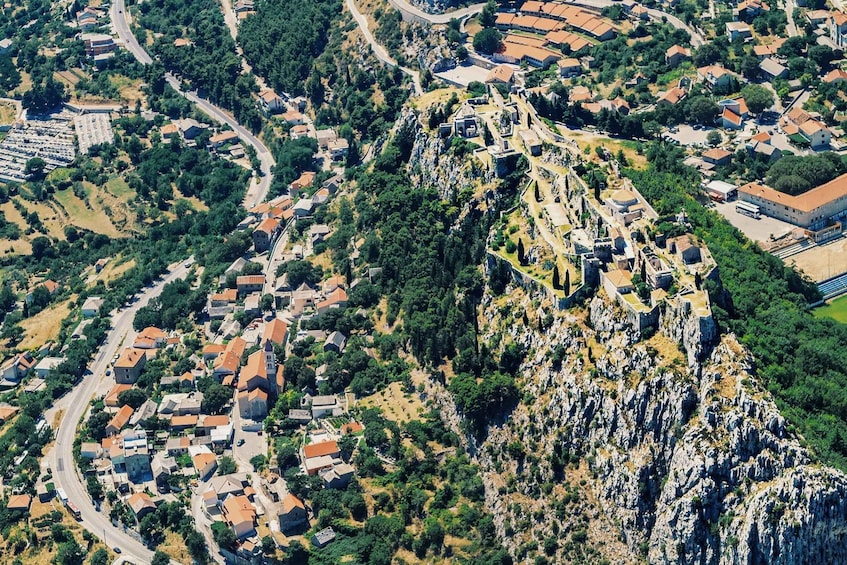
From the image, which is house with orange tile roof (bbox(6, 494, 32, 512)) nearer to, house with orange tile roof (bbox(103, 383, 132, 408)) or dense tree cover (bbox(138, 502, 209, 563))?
dense tree cover (bbox(138, 502, 209, 563))

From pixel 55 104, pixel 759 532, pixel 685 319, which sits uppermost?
pixel 685 319

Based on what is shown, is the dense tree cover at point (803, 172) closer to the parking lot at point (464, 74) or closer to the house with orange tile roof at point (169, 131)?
the parking lot at point (464, 74)

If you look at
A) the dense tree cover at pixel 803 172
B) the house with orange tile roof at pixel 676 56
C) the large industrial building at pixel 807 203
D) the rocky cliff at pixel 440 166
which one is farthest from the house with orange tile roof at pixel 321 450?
the house with orange tile roof at pixel 676 56

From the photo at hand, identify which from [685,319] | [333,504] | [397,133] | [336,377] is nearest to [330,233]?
[397,133]

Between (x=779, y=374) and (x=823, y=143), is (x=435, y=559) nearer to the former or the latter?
(x=779, y=374)

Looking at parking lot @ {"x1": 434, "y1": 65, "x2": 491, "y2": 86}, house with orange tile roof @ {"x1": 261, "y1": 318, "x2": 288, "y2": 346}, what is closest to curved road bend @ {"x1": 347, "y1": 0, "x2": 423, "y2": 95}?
parking lot @ {"x1": 434, "y1": 65, "x2": 491, "y2": 86}

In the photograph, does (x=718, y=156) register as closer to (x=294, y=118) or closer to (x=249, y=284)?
(x=249, y=284)

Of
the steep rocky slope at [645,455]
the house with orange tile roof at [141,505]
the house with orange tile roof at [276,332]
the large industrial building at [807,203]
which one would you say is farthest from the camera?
the large industrial building at [807,203]
